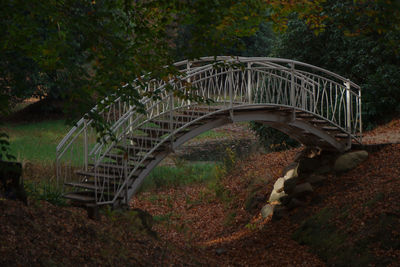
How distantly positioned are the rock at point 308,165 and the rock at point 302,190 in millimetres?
875

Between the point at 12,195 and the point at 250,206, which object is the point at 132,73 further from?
the point at 250,206

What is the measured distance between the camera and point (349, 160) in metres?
12.5

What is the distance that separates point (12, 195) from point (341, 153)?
27.9 ft

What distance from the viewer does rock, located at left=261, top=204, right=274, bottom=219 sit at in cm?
1263

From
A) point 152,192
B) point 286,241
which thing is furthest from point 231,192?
point 286,241

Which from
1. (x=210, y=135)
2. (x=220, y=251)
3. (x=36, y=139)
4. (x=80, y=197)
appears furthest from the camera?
(x=210, y=135)

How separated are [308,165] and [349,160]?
1.08 meters

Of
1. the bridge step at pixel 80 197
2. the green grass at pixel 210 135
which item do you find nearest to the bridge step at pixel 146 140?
the bridge step at pixel 80 197

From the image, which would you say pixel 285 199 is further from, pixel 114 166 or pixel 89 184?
pixel 89 184

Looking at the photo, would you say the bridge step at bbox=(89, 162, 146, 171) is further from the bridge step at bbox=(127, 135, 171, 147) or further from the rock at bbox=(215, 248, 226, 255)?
the rock at bbox=(215, 248, 226, 255)

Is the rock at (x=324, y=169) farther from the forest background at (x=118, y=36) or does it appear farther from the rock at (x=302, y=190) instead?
the forest background at (x=118, y=36)

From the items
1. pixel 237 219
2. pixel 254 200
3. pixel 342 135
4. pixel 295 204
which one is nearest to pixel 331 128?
pixel 342 135

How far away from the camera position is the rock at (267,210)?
Result: 12.6m

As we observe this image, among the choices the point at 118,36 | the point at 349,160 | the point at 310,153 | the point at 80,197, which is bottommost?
the point at 80,197
